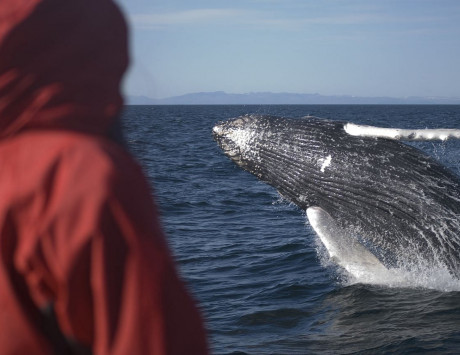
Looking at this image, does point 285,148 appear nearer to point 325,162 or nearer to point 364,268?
point 325,162

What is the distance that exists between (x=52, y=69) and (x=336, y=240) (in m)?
6.14

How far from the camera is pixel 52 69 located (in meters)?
1.46

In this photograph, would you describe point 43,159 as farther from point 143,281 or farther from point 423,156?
point 423,156

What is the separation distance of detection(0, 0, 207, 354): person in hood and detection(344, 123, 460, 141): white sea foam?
209 inches

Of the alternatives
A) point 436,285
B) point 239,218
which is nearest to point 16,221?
point 436,285

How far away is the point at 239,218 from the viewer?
573 inches

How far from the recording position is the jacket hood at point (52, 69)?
146 cm

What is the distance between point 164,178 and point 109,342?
20711 mm

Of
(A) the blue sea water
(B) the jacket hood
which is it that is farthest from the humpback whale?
(B) the jacket hood

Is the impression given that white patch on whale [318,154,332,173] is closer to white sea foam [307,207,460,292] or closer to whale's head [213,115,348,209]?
whale's head [213,115,348,209]

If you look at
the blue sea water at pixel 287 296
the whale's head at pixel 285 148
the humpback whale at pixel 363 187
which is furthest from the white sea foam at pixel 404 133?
the blue sea water at pixel 287 296

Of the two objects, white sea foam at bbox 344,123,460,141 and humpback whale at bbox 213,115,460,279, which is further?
humpback whale at bbox 213,115,460,279

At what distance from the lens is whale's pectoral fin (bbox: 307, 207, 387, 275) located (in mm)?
7336

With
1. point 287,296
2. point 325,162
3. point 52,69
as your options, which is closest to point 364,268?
point 287,296
